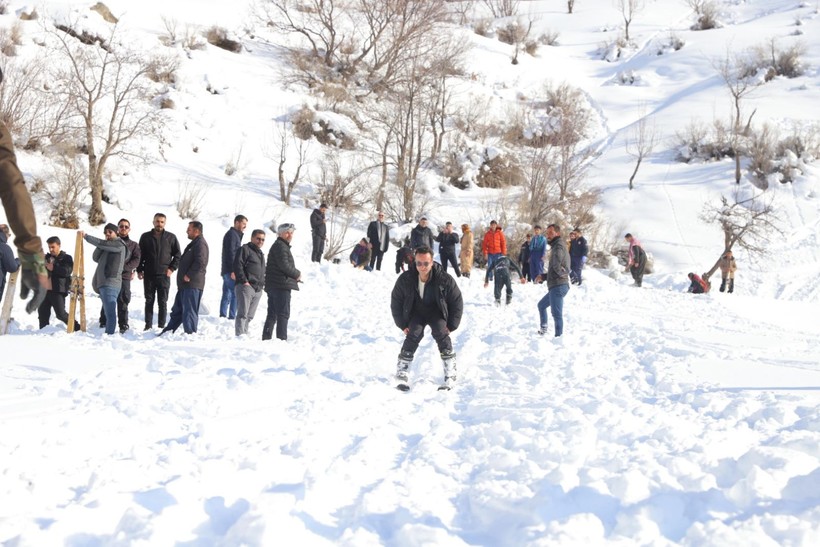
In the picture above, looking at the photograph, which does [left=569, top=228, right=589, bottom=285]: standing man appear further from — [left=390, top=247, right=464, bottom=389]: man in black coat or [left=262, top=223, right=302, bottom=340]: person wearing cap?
[left=390, top=247, right=464, bottom=389]: man in black coat

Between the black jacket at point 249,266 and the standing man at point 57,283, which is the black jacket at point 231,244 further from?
the standing man at point 57,283

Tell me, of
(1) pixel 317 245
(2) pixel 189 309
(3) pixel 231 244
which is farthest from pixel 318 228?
(2) pixel 189 309

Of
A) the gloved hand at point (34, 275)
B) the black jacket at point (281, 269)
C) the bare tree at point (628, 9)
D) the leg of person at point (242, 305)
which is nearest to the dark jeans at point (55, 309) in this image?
the leg of person at point (242, 305)

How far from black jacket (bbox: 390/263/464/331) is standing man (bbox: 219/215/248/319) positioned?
407 cm

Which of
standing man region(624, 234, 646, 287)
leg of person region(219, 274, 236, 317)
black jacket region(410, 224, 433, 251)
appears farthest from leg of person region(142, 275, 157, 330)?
standing man region(624, 234, 646, 287)

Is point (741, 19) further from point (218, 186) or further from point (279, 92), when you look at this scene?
point (218, 186)

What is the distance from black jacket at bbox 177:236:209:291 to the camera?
949cm

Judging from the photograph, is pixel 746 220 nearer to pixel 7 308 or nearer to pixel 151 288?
pixel 151 288

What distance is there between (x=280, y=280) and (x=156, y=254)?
7.67 ft

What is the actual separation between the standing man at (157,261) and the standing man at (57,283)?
1.66 metres

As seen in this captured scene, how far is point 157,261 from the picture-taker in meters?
9.96

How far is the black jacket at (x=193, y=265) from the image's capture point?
9.49m

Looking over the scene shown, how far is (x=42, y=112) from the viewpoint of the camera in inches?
837

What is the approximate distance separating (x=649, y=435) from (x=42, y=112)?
72.6 feet
